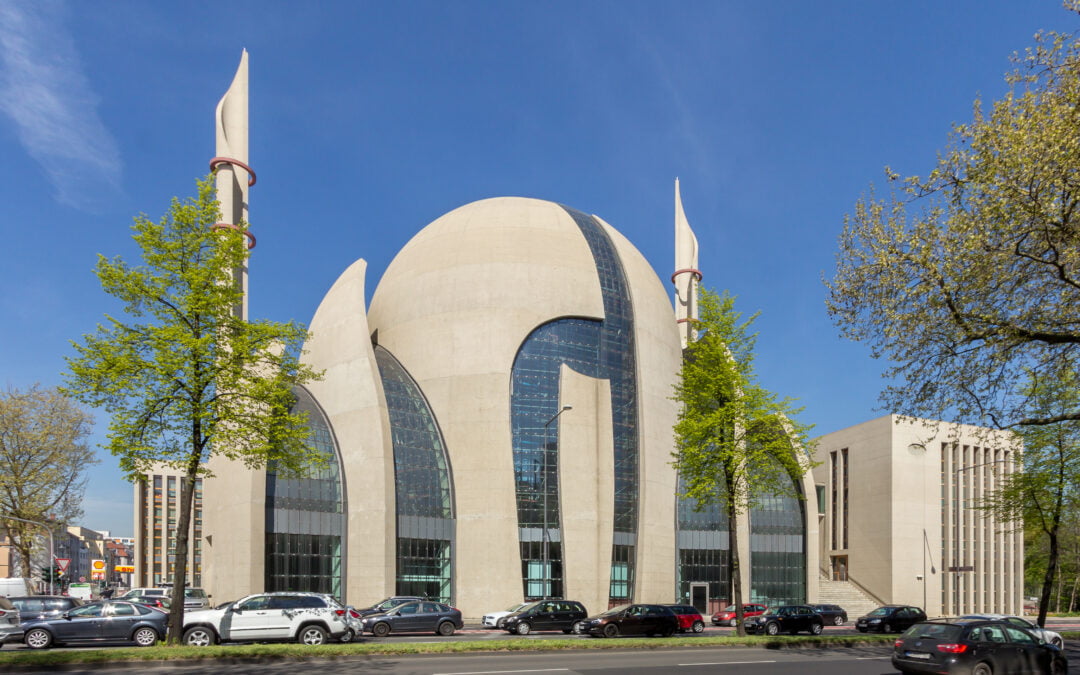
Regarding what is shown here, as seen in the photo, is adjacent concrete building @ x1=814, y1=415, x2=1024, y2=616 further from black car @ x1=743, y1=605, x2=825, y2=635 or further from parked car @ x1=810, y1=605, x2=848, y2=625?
black car @ x1=743, y1=605, x2=825, y2=635

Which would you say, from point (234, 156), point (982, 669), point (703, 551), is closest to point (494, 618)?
point (703, 551)

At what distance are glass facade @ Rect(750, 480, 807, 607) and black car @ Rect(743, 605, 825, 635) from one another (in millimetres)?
14400

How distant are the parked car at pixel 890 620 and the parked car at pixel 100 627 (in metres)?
30.9

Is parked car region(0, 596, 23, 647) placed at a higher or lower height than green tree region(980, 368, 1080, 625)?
lower

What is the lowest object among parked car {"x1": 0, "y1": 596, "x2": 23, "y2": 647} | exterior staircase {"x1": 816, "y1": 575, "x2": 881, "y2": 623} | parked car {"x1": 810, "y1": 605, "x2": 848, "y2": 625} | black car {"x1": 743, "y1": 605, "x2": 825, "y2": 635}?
exterior staircase {"x1": 816, "y1": 575, "x2": 881, "y2": 623}

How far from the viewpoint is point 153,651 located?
1848cm

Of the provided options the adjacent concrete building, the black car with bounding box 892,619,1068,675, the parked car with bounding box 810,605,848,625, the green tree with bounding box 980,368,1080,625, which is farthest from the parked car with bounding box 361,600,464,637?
the adjacent concrete building

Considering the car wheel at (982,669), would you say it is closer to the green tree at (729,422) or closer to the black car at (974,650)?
the black car at (974,650)

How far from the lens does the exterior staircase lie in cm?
5462

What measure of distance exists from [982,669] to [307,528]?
1196 inches

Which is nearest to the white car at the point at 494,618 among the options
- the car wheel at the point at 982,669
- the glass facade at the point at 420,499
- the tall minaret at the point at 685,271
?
the glass facade at the point at 420,499

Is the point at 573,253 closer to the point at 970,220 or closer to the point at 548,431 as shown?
the point at 548,431

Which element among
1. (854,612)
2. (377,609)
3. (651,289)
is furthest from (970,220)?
(854,612)

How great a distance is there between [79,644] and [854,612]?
4827 cm
